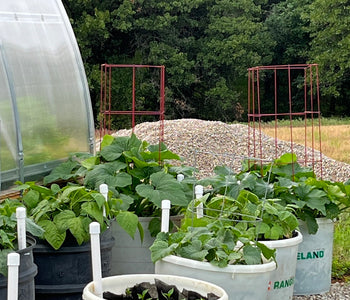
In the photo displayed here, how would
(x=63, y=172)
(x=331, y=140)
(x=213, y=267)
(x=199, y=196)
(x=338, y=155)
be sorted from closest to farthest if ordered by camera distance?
1. (x=213, y=267)
2. (x=199, y=196)
3. (x=63, y=172)
4. (x=338, y=155)
5. (x=331, y=140)

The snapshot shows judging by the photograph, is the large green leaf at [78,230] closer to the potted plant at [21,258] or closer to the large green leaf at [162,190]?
the potted plant at [21,258]

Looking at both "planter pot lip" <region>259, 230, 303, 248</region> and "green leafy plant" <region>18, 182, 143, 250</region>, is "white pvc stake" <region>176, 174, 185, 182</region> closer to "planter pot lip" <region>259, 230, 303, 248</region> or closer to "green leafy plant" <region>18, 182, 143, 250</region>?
"green leafy plant" <region>18, 182, 143, 250</region>

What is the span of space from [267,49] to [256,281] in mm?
26212

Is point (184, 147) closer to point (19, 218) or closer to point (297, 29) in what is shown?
point (19, 218)

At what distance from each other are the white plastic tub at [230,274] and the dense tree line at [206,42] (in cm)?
2318

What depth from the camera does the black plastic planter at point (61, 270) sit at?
4.38 m

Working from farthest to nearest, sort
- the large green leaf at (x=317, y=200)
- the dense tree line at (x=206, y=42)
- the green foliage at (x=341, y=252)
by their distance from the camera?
the dense tree line at (x=206, y=42)
the green foliage at (x=341, y=252)
the large green leaf at (x=317, y=200)

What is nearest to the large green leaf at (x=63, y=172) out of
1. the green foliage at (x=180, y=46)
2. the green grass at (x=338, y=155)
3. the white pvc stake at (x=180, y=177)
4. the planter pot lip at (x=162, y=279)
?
the white pvc stake at (x=180, y=177)

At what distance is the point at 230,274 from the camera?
155 inches

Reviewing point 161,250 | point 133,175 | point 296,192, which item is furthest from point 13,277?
point 296,192

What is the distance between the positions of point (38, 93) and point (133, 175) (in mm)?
1224

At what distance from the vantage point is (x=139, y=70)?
27.1 m

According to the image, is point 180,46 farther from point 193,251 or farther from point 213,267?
point 213,267

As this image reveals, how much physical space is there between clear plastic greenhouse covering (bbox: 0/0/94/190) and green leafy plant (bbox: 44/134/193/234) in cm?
26
